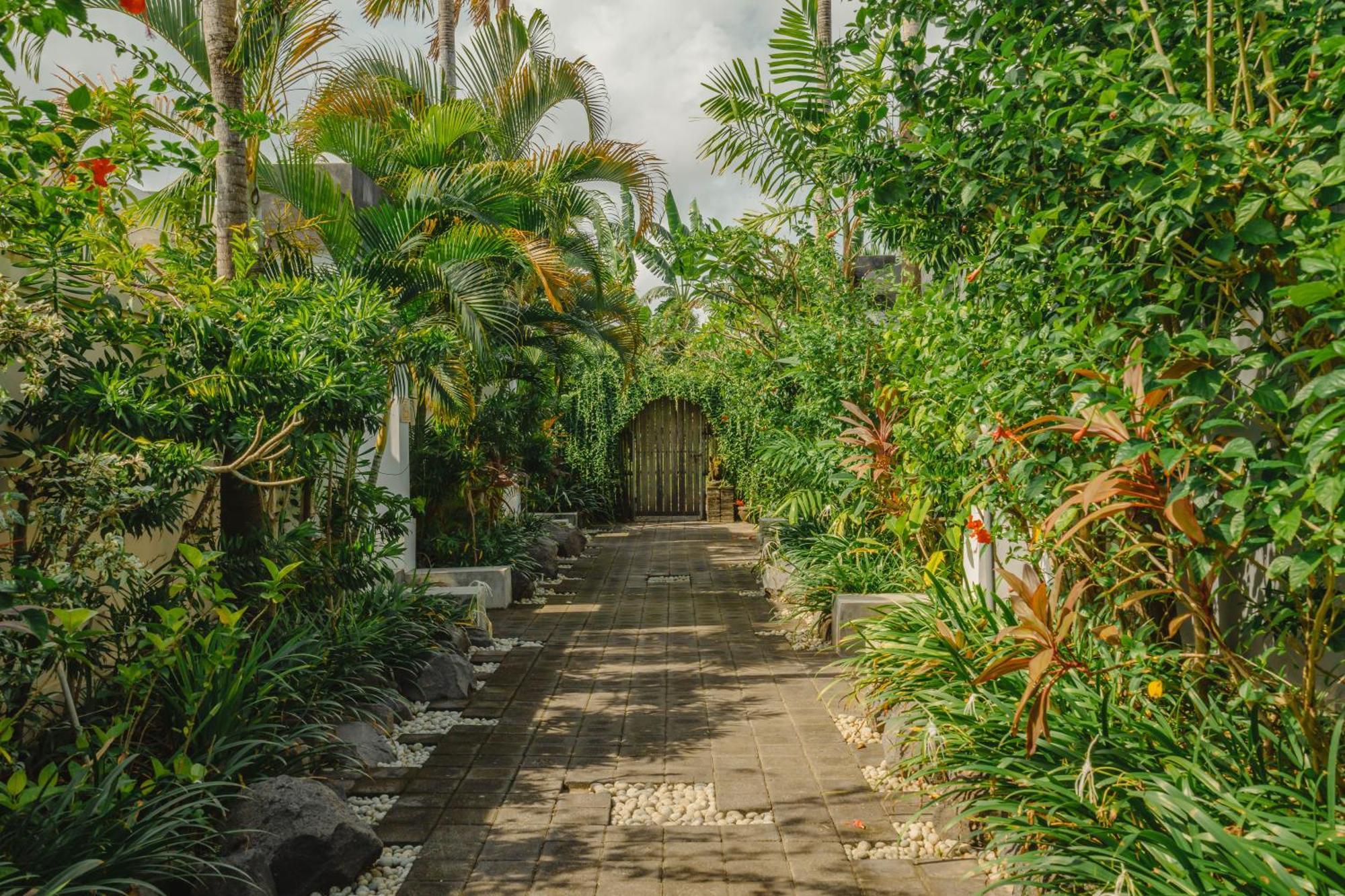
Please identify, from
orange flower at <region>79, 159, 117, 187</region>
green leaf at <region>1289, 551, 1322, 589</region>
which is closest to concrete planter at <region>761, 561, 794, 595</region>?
orange flower at <region>79, 159, 117, 187</region>

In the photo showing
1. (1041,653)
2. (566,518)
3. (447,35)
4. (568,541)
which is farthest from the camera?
(566,518)

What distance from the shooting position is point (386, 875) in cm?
376

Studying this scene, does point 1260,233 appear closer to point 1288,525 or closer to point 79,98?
point 1288,525

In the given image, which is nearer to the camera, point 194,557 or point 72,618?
point 72,618

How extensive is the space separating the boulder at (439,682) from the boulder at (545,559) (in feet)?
15.5

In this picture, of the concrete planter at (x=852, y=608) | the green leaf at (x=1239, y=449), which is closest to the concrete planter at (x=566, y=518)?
the concrete planter at (x=852, y=608)

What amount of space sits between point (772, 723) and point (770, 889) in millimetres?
2104

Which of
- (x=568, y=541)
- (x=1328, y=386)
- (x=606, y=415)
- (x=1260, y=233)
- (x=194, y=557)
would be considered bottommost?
(x=568, y=541)

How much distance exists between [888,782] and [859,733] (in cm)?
82

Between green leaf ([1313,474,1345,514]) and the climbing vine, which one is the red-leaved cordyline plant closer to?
green leaf ([1313,474,1345,514])

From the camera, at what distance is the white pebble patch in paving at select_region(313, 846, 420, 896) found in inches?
143

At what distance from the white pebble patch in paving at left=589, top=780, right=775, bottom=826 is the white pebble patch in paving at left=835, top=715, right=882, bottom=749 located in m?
1.00

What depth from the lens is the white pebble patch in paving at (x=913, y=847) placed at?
12.7ft

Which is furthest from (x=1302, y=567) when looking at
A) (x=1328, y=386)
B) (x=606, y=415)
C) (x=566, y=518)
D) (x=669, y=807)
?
(x=606, y=415)
